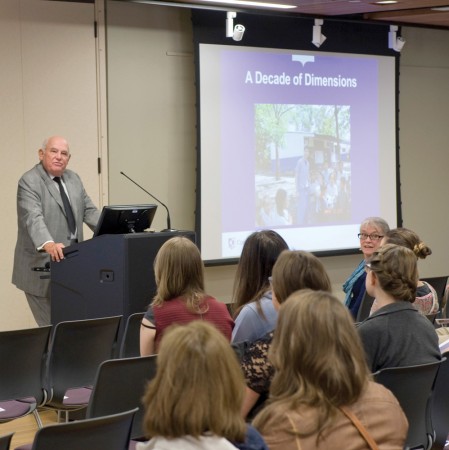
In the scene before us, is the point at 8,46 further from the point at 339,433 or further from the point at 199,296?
the point at 339,433

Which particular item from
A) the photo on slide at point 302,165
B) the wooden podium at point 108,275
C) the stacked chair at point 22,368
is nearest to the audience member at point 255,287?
the stacked chair at point 22,368

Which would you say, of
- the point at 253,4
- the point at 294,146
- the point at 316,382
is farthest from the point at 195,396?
the point at 294,146

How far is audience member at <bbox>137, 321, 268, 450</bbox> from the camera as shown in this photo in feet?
6.26

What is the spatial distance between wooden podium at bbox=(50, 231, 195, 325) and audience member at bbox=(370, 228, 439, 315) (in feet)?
4.33

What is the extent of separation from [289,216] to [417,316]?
5.17 m

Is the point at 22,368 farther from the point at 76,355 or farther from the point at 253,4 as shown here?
the point at 253,4

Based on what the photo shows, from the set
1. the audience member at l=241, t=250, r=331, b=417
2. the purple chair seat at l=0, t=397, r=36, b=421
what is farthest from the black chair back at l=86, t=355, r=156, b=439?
the purple chair seat at l=0, t=397, r=36, b=421

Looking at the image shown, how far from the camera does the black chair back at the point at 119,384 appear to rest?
345 cm

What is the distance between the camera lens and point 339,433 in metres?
2.22

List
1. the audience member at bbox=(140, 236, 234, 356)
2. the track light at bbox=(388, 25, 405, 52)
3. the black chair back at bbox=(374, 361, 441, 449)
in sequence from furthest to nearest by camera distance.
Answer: the track light at bbox=(388, 25, 405, 52) → the audience member at bbox=(140, 236, 234, 356) → the black chair back at bbox=(374, 361, 441, 449)

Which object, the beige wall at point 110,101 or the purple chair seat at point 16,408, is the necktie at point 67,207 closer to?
the beige wall at point 110,101

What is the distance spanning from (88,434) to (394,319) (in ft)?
4.09

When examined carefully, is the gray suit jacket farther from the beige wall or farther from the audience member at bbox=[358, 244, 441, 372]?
the audience member at bbox=[358, 244, 441, 372]

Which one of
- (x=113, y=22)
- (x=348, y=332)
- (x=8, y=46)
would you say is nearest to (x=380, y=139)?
(x=113, y=22)
